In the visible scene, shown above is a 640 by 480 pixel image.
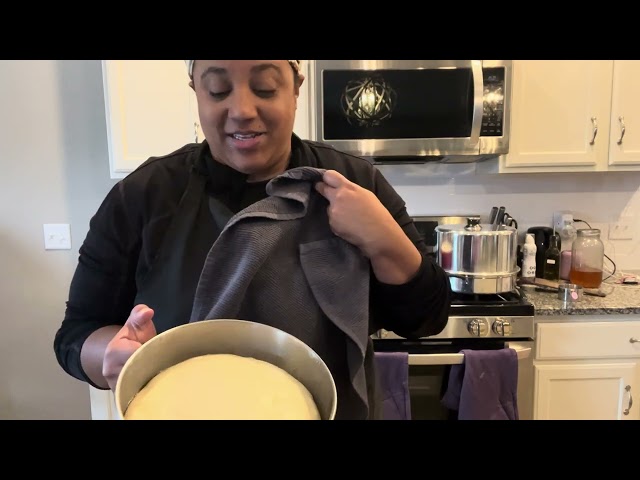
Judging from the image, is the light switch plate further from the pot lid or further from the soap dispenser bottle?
the soap dispenser bottle

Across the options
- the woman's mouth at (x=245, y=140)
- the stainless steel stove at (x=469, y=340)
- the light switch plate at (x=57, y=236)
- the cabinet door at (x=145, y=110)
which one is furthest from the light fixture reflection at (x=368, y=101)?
the light switch plate at (x=57, y=236)

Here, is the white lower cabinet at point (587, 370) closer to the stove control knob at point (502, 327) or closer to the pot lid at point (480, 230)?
the stove control knob at point (502, 327)

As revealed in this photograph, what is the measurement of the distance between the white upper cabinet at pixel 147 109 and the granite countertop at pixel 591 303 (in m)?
1.08

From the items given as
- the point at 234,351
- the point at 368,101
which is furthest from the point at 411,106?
the point at 234,351

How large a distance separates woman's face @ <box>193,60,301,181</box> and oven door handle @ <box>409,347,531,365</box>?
1.12 meters

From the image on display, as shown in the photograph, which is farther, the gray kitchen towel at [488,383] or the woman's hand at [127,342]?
the gray kitchen towel at [488,383]

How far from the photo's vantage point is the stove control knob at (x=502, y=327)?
166 cm

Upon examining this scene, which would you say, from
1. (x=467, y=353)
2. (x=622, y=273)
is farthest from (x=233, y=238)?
(x=622, y=273)

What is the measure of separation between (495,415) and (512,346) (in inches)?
9.2

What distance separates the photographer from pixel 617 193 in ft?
7.27

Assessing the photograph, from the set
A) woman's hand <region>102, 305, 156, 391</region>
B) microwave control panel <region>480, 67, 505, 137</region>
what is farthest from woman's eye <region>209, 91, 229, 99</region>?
microwave control panel <region>480, 67, 505, 137</region>

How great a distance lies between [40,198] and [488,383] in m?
1.89

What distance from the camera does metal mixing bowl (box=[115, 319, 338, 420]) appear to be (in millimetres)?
424

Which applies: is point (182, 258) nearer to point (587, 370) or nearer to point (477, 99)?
point (477, 99)
